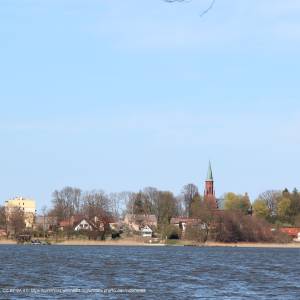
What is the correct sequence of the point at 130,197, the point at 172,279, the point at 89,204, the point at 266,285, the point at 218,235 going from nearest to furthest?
the point at 266,285 → the point at 172,279 → the point at 218,235 → the point at 89,204 → the point at 130,197

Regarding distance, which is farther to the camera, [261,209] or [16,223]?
[261,209]

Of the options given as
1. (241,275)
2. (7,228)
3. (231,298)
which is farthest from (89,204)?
(231,298)

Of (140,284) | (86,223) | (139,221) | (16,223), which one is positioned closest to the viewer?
(140,284)

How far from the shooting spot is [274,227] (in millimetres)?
176500

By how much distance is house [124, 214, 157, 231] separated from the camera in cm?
17412

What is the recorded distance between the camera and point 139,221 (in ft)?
573

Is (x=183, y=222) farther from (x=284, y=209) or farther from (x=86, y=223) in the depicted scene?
(x=284, y=209)

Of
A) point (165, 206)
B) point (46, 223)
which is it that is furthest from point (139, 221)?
point (46, 223)

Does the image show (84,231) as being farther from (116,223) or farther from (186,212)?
(186,212)

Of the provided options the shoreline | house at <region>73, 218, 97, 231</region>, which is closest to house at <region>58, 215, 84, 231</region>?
house at <region>73, 218, 97, 231</region>

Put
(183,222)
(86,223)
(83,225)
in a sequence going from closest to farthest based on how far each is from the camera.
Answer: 1. (86,223)
2. (83,225)
3. (183,222)

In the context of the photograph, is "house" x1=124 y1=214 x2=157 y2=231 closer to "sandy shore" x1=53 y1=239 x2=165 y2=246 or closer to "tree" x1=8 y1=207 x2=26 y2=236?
"sandy shore" x1=53 y1=239 x2=165 y2=246

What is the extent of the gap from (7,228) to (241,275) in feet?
363

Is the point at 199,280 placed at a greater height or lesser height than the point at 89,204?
lesser
